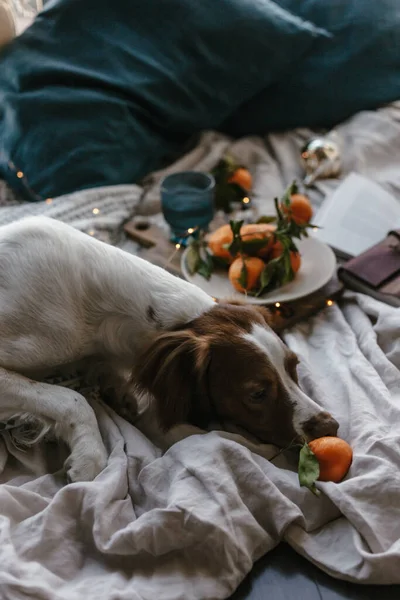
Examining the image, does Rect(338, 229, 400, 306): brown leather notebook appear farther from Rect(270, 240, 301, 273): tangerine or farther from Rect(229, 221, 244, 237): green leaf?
Rect(229, 221, 244, 237): green leaf

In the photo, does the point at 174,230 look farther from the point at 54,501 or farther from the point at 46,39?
the point at 54,501

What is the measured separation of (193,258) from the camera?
71.0 inches

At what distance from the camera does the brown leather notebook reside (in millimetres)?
1734

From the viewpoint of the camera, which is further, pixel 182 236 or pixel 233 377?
pixel 182 236

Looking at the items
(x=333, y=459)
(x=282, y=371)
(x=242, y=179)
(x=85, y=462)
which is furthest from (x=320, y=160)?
(x=85, y=462)

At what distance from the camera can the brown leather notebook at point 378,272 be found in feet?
5.69

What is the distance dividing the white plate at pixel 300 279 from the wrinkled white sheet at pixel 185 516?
0.38 m

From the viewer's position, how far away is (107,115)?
2.15 m

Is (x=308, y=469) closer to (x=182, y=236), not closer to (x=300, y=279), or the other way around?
(x=300, y=279)

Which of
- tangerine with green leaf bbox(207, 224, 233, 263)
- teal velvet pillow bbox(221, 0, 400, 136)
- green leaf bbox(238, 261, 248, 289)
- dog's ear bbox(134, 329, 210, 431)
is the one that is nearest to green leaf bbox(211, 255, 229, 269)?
tangerine with green leaf bbox(207, 224, 233, 263)

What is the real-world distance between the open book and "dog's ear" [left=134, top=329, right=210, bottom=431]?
2.77 ft

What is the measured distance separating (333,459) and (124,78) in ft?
4.97

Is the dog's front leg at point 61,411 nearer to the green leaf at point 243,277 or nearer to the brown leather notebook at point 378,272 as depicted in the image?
the green leaf at point 243,277

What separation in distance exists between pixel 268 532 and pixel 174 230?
3.46 feet
